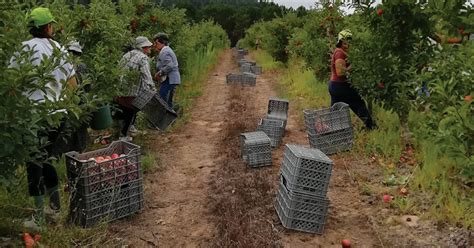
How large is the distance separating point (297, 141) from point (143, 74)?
8.75 feet

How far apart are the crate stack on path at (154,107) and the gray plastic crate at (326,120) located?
7.30 ft

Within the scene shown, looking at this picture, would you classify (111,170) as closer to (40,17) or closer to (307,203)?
(40,17)

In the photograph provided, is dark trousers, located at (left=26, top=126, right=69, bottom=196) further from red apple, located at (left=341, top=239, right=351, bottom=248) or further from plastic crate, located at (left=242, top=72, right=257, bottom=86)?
plastic crate, located at (left=242, top=72, right=257, bottom=86)

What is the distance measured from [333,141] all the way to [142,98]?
2845 millimetres

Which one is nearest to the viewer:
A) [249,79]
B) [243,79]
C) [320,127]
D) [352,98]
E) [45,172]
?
[45,172]

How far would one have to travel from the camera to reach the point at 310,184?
452cm

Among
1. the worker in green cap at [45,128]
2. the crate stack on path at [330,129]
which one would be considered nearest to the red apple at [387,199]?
the crate stack on path at [330,129]

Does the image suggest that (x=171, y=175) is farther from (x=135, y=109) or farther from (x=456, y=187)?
(x=456, y=187)

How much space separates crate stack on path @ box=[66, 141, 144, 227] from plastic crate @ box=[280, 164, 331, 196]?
1523 millimetres

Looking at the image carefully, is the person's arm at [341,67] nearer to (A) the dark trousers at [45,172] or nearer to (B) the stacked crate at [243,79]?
(A) the dark trousers at [45,172]

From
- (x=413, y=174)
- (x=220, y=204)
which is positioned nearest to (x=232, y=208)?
(x=220, y=204)

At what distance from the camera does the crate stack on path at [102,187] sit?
437 cm

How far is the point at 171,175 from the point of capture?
6348 mm

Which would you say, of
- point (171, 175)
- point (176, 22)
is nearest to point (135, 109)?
point (171, 175)
